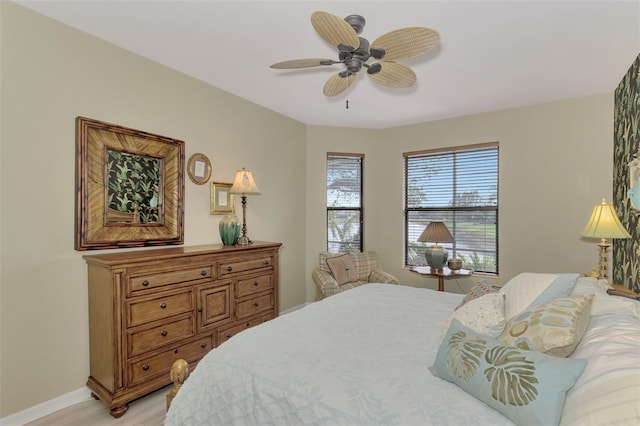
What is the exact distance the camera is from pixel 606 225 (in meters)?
2.42

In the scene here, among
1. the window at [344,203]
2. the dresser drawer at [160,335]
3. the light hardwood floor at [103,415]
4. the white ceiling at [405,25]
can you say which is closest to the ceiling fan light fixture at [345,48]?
the white ceiling at [405,25]

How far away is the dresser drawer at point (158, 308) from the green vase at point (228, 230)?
2.28 feet

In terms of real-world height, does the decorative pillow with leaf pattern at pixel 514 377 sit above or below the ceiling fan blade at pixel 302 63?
below

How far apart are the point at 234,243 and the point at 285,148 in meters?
1.72

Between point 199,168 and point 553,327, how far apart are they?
10.0 feet

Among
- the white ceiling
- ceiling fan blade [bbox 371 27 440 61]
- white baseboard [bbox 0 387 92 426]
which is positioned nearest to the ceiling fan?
ceiling fan blade [bbox 371 27 440 61]

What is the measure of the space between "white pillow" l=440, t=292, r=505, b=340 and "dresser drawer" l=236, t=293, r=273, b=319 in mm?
2016

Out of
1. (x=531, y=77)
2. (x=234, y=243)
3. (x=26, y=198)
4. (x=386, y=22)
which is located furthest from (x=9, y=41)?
(x=531, y=77)

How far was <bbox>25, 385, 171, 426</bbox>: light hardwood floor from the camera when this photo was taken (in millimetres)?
2084

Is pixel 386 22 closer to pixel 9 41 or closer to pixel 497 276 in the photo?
pixel 9 41

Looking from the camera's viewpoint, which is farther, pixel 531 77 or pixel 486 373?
pixel 531 77

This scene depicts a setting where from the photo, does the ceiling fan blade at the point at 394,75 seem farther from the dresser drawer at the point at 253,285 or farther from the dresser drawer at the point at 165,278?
the dresser drawer at the point at 253,285

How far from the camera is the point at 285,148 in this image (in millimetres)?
4336

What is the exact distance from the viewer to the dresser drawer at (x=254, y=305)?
2.98 meters
